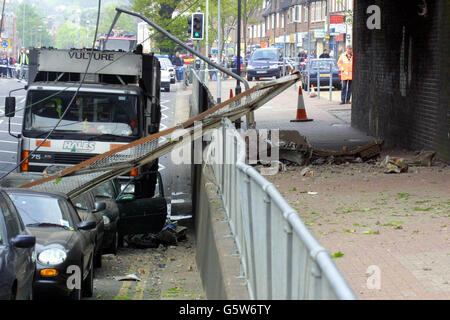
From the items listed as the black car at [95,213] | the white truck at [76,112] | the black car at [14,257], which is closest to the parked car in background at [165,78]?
the white truck at [76,112]

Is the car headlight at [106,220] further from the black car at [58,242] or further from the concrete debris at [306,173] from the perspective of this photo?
the concrete debris at [306,173]

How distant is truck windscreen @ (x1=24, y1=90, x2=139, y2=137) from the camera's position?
659 inches

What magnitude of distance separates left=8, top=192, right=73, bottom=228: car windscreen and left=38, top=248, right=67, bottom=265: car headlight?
0.99 metres

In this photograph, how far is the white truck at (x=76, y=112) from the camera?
16.7 metres

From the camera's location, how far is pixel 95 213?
42.8 ft

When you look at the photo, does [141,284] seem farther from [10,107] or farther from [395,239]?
[10,107]

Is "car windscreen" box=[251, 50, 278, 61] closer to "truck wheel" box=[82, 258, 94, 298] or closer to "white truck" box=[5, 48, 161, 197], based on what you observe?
"white truck" box=[5, 48, 161, 197]

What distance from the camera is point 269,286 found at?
562 cm

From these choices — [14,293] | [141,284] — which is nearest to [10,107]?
[141,284]

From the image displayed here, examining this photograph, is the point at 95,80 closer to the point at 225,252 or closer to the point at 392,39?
the point at 392,39

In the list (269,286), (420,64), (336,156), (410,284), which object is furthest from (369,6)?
(269,286)


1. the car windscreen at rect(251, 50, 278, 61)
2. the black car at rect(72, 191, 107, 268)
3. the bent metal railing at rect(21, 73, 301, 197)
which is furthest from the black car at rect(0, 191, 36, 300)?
the car windscreen at rect(251, 50, 278, 61)
